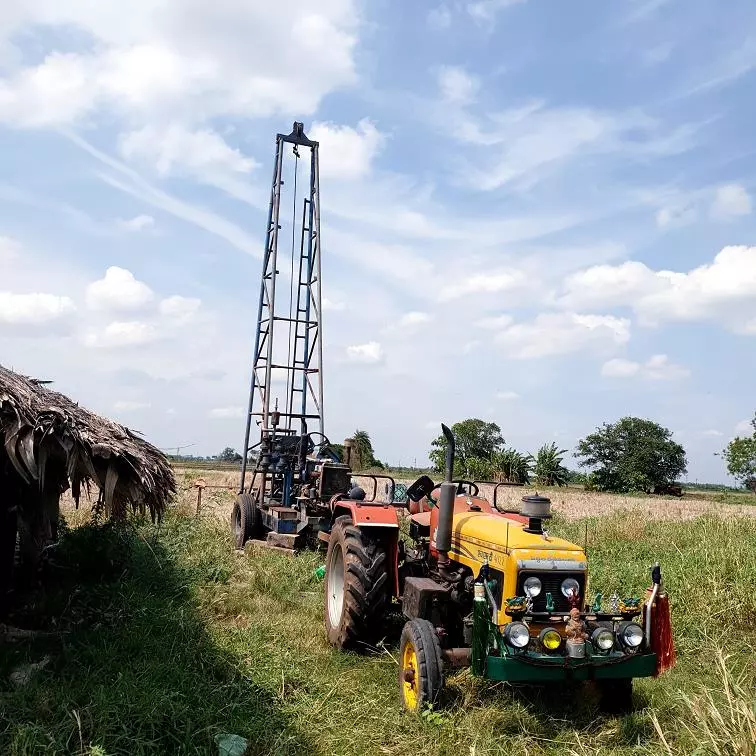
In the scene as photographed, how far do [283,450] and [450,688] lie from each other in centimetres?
698

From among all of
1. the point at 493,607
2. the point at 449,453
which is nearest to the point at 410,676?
the point at 493,607

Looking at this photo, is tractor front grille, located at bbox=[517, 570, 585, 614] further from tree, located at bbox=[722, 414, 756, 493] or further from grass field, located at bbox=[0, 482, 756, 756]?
tree, located at bbox=[722, 414, 756, 493]

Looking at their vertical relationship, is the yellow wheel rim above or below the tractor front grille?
below

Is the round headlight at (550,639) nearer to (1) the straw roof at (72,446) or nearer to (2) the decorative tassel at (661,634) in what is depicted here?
(2) the decorative tassel at (661,634)

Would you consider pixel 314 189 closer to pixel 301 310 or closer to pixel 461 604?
pixel 301 310

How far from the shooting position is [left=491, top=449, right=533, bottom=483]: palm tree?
35938mm

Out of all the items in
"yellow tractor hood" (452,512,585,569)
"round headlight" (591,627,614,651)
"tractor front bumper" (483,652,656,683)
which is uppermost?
"yellow tractor hood" (452,512,585,569)

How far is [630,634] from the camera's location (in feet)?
15.2

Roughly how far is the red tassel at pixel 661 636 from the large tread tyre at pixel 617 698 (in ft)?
1.10

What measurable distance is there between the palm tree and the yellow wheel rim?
101ft

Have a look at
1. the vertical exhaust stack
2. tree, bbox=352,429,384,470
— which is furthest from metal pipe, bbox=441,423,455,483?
tree, bbox=352,429,384,470

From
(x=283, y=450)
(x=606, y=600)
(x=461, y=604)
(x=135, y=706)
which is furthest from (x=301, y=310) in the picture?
(x=135, y=706)

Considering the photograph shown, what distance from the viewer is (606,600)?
8109 mm

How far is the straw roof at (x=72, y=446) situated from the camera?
485 centimetres
